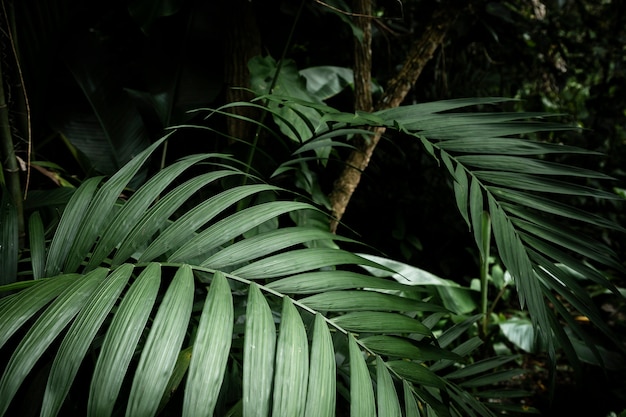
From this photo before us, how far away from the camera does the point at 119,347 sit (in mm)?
452

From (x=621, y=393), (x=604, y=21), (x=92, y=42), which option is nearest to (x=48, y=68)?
(x=92, y=42)

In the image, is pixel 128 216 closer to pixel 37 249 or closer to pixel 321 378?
pixel 37 249

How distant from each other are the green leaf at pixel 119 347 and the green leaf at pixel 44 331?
0.06m

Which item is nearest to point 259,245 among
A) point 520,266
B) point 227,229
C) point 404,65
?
point 227,229

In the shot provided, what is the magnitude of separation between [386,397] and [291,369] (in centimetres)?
13

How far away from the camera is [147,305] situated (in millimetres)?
492

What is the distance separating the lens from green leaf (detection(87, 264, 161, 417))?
1.39 feet

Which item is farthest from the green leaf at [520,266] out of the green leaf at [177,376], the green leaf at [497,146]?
the green leaf at [177,376]

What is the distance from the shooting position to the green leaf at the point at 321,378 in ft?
1.51

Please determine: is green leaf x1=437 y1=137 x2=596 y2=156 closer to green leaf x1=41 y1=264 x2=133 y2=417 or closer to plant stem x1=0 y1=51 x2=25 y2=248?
green leaf x1=41 y1=264 x2=133 y2=417

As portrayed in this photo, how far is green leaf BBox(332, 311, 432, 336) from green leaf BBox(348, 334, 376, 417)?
0.05 m

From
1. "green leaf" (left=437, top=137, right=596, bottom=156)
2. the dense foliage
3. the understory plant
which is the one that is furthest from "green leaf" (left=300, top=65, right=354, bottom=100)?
"green leaf" (left=437, top=137, right=596, bottom=156)

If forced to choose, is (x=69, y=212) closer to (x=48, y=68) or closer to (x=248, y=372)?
(x=248, y=372)

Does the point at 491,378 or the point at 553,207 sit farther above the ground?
the point at 553,207
